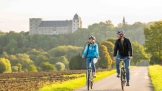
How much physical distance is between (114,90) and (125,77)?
2.53 feet

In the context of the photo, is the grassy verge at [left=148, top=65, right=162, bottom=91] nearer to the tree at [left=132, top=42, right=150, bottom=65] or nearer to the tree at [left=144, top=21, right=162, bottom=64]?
the tree at [left=144, top=21, right=162, bottom=64]

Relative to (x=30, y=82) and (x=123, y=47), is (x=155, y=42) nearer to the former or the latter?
(x=30, y=82)

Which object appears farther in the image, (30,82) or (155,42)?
(155,42)

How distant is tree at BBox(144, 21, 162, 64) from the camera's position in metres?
74.8

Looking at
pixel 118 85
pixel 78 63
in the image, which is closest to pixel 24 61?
pixel 78 63

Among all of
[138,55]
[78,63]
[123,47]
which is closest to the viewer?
[123,47]

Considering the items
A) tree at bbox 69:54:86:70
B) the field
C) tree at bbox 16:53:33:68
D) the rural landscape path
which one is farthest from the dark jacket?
tree at bbox 16:53:33:68

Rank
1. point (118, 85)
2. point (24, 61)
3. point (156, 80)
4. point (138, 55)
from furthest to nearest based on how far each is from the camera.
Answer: point (24, 61) < point (138, 55) < point (156, 80) < point (118, 85)

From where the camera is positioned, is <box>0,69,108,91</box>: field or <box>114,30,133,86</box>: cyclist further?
<box>0,69,108,91</box>: field

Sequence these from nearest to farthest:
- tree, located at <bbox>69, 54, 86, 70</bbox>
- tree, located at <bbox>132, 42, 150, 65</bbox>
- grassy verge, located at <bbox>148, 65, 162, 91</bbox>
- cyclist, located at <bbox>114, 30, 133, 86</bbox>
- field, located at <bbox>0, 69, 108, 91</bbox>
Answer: cyclist, located at <bbox>114, 30, 133, 86</bbox> < grassy verge, located at <bbox>148, 65, 162, 91</bbox> < field, located at <bbox>0, 69, 108, 91</bbox> < tree, located at <bbox>69, 54, 86, 70</bbox> < tree, located at <bbox>132, 42, 150, 65</bbox>

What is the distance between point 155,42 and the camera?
75562 mm

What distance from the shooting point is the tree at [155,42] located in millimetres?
74812

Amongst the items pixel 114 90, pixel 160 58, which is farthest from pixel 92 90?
pixel 160 58

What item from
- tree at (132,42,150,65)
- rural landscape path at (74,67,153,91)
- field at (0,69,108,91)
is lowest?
field at (0,69,108,91)
